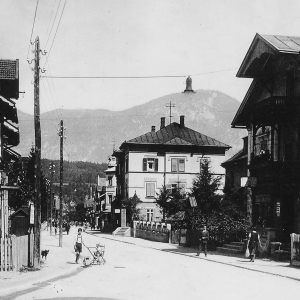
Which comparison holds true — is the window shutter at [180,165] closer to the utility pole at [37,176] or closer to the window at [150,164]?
the window at [150,164]

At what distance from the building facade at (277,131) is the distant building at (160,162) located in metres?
36.0

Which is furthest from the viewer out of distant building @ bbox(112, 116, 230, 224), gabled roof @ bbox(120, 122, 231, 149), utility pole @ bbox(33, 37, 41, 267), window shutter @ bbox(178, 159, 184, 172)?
window shutter @ bbox(178, 159, 184, 172)

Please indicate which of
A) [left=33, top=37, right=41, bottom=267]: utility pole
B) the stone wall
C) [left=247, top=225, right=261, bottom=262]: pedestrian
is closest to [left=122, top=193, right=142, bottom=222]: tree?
the stone wall

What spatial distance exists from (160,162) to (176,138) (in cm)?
366

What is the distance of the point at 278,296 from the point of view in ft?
46.6

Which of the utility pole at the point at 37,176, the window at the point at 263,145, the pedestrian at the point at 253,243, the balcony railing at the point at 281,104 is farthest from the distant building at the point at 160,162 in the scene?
the utility pole at the point at 37,176

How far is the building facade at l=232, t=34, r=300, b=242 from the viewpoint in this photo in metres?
27.7

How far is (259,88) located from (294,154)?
6.31 m

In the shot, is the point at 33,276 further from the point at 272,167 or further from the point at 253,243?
the point at 272,167

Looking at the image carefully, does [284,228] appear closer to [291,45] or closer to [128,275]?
[291,45]

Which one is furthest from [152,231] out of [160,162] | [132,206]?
[160,162]

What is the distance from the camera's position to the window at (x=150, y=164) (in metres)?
69.0

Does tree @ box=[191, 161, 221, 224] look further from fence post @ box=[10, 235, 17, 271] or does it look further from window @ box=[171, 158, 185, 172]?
window @ box=[171, 158, 185, 172]

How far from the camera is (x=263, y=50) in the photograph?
3023 centimetres
